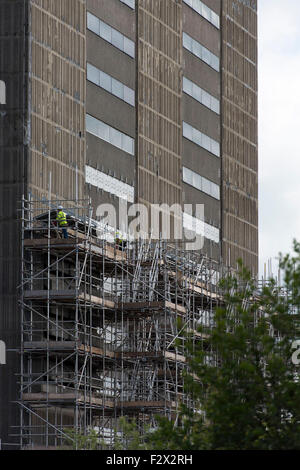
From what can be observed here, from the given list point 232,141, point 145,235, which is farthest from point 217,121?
point 145,235

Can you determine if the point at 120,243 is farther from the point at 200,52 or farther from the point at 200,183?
the point at 200,52

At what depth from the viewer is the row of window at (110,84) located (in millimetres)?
72938

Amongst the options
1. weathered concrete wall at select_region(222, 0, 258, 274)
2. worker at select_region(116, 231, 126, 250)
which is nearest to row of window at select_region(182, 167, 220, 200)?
weathered concrete wall at select_region(222, 0, 258, 274)

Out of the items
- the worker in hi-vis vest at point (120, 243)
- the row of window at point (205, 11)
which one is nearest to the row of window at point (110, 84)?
the worker in hi-vis vest at point (120, 243)

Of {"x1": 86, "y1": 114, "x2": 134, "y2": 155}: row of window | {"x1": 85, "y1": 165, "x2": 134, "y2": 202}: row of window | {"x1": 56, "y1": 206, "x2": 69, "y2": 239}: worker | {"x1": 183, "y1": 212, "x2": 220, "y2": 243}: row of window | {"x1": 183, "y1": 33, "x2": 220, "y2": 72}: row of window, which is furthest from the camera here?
{"x1": 183, "y1": 33, "x2": 220, "y2": 72}: row of window

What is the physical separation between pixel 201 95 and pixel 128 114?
11375mm

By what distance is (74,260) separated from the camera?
66.9m

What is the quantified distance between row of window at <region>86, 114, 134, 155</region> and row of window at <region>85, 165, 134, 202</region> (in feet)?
7.04

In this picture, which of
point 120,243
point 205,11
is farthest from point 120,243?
point 205,11

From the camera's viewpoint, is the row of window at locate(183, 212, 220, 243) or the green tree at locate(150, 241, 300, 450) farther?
the row of window at locate(183, 212, 220, 243)

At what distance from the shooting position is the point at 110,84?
74938 mm

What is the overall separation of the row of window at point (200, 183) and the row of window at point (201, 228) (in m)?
2.34

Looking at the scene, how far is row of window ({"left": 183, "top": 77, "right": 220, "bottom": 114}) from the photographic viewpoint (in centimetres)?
8481

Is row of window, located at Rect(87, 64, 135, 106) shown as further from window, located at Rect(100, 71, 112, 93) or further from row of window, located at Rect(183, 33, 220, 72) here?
row of window, located at Rect(183, 33, 220, 72)
